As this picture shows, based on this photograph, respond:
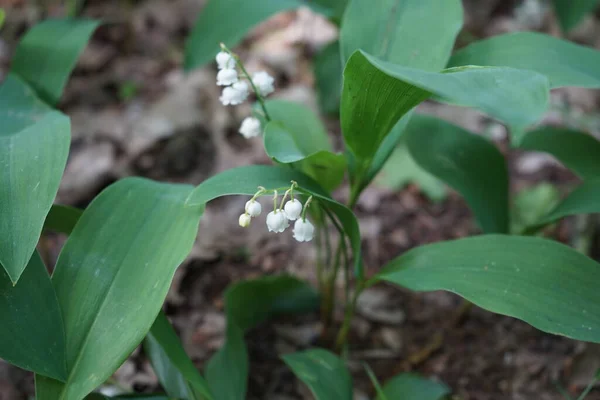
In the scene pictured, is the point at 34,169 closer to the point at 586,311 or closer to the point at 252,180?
the point at 252,180

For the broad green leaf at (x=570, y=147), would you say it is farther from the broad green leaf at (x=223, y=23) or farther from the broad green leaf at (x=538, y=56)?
the broad green leaf at (x=223, y=23)

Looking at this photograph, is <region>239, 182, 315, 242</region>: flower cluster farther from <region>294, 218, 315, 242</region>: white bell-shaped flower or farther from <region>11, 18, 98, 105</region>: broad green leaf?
<region>11, 18, 98, 105</region>: broad green leaf

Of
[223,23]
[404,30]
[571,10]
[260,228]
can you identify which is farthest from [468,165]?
[571,10]

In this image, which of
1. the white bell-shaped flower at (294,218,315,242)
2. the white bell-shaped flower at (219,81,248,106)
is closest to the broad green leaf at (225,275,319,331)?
the white bell-shaped flower at (294,218,315,242)

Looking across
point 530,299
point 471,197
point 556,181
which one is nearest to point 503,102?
point 530,299

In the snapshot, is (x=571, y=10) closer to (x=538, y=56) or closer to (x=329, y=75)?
(x=329, y=75)

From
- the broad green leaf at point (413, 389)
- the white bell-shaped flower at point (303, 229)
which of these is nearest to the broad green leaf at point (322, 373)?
the broad green leaf at point (413, 389)
